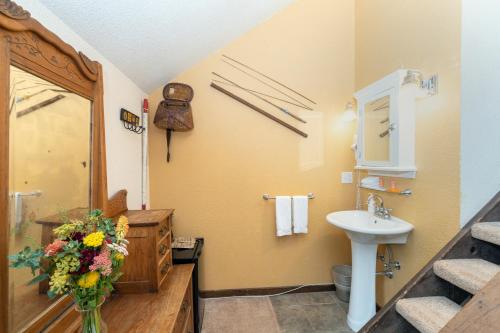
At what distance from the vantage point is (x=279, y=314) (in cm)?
198

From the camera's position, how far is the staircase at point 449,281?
3.65 feet

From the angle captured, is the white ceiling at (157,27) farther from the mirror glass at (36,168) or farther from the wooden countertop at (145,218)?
the wooden countertop at (145,218)

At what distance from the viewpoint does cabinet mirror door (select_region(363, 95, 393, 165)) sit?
6.00 feet

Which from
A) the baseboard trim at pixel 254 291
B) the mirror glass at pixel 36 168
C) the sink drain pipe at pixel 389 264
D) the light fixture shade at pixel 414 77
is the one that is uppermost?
the light fixture shade at pixel 414 77

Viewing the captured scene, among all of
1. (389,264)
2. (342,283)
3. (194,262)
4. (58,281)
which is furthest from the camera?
(342,283)

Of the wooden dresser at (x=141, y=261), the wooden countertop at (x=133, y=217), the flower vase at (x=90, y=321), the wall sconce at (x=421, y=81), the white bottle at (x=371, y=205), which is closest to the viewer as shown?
the flower vase at (x=90, y=321)

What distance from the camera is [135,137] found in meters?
1.92

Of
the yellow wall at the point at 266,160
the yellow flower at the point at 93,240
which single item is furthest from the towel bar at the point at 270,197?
the yellow flower at the point at 93,240

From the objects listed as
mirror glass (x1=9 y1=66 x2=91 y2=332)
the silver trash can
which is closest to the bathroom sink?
the silver trash can

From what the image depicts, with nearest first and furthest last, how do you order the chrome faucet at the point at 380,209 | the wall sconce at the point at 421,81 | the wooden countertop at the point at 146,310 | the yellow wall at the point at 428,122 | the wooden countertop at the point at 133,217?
the wooden countertop at the point at 133,217 → the wooden countertop at the point at 146,310 → the yellow wall at the point at 428,122 → the wall sconce at the point at 421,81 → the chrome faucet at the point at 380,209

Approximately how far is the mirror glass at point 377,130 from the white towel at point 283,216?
2.77 feet

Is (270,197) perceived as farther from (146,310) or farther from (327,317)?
(146,310)

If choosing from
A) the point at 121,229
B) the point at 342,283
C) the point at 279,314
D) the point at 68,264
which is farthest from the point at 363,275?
the point at 68,264

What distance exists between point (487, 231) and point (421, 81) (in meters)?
1.03
